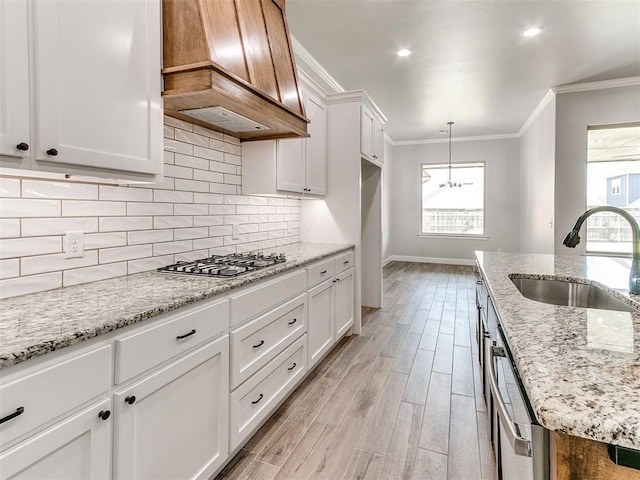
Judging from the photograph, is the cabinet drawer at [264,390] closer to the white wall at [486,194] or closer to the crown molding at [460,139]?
the white wall at [486,194]

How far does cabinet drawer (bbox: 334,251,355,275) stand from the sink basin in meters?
1.48

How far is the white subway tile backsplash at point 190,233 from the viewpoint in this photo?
2.13m

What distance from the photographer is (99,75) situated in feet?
4.31

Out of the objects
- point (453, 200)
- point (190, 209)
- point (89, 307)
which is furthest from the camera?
point (453, 200)

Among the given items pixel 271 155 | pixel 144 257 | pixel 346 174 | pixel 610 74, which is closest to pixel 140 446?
pixel 144 257

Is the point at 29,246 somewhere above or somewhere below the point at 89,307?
above

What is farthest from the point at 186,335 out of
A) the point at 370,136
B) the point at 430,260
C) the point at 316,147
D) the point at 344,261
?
the point at 430,260

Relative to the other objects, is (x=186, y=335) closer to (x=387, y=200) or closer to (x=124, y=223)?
(x=124, y=223)

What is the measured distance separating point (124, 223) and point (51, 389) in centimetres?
104

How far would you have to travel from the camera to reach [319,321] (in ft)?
8.96

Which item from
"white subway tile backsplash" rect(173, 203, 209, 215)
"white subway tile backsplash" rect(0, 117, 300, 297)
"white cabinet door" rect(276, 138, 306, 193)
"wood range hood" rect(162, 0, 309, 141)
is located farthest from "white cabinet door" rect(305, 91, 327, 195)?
"white subway tile backsplash" rect(173, 203, 209, 215)

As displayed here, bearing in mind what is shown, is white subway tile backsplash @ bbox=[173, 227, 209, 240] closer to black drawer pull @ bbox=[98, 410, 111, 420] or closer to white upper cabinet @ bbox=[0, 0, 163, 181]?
white upper cabinet @ bbox=[0, 0, 163, 181]

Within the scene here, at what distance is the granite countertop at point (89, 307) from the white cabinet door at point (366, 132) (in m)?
2.33

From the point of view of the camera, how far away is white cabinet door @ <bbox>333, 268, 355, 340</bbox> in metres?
3.11
